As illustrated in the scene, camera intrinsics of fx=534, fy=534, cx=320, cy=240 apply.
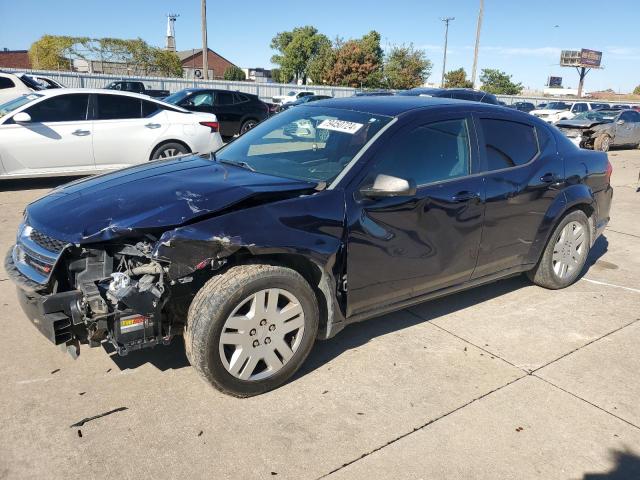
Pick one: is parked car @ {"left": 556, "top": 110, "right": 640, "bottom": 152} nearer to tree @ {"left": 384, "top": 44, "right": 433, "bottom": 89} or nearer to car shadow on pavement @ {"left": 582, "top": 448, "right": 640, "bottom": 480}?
car shadow on pavement @ {"left": 582, "top": 448, "right": 640, "bottom": 480}

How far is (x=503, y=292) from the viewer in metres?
5.02

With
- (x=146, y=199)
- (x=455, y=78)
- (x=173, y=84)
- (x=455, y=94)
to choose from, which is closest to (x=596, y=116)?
(x=455, y=94)

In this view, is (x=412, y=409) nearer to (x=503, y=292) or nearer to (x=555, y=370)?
(x=555, y=370)

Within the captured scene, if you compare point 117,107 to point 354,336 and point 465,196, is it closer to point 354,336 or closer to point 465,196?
point 354,336

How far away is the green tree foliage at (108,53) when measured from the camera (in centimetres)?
5181

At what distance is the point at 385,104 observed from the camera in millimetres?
4023

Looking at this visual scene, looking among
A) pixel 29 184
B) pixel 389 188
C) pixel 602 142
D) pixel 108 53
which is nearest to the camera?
pixel 389 188

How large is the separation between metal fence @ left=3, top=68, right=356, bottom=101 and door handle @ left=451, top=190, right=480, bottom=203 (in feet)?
99.8

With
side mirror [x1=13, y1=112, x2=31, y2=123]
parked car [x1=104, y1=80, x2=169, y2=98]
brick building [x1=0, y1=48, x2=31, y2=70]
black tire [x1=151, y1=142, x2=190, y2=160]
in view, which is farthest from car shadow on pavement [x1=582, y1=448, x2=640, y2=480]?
brick building [x1=0, y1=48, x2=31, y2=70]

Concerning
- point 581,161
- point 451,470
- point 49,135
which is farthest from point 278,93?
point 451,470

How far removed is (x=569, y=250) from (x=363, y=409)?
9.61 feet

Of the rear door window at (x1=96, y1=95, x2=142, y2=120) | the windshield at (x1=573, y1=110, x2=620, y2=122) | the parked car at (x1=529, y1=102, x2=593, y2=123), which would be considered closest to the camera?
the rear door window at (x1=96, y1=95, x2=142, y2=120)

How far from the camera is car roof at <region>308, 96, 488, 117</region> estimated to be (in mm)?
3831

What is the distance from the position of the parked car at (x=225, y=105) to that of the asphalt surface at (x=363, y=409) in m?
12.2
